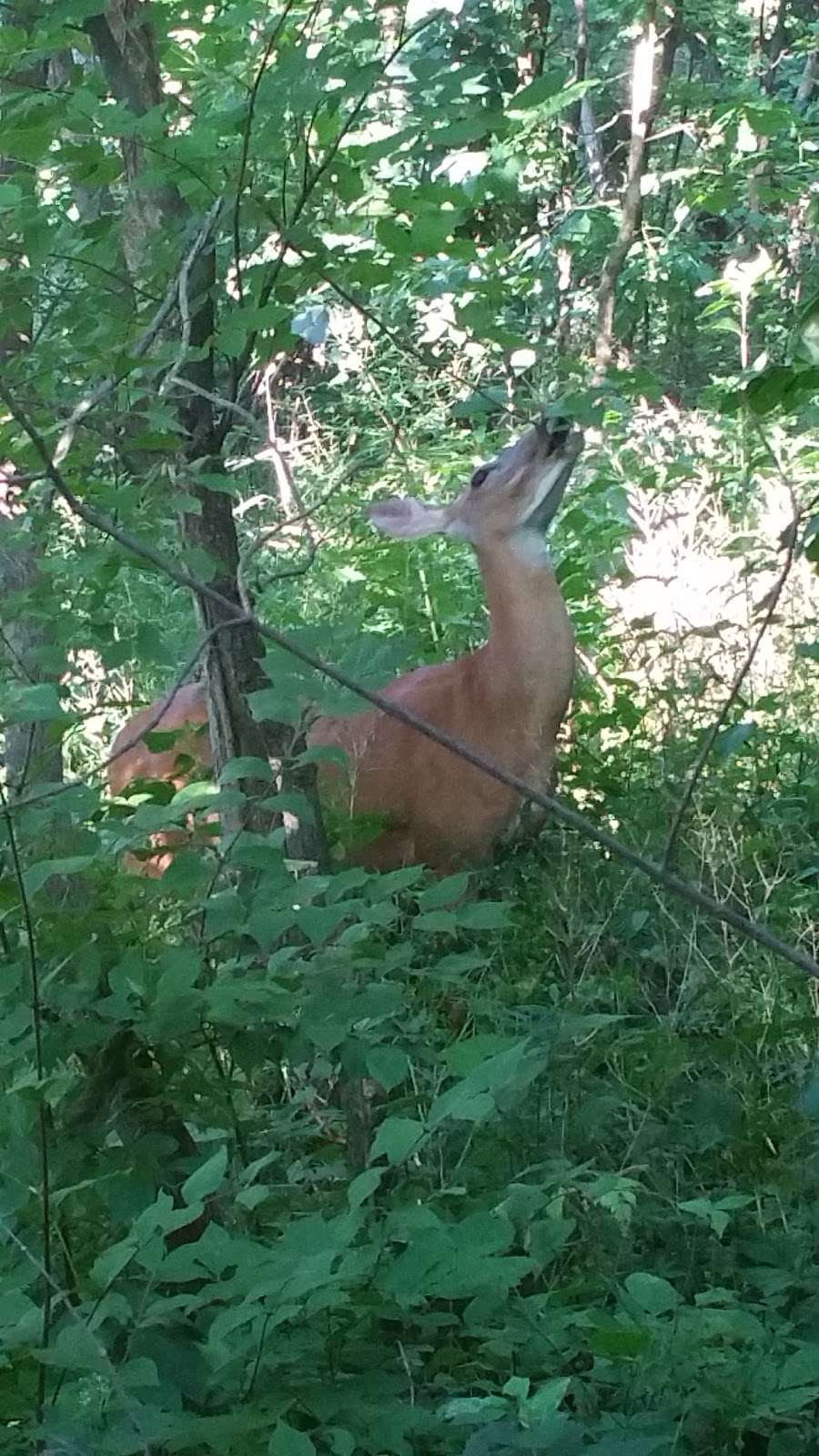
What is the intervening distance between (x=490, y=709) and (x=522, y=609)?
0.31m

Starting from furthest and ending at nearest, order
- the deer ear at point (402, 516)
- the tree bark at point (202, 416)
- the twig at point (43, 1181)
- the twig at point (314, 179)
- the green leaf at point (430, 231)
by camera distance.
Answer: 1. the deer ear at point (402, 516)
2. the tree bark at point (202, 416)
3. the green leaf at point (430, 231)
4. the twig at point (314, 179)
5. the twig at point (43, 1181)

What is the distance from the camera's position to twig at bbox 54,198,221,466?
2.44 metres

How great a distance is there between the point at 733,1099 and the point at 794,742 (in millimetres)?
1950

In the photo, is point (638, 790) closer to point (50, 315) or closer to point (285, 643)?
point (50, 315)

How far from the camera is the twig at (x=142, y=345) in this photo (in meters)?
2.44

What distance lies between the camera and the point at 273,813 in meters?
3.33

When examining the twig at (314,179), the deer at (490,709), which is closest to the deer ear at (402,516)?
the deer at (490,709)

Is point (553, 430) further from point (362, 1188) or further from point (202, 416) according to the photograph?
point (362, 1188)

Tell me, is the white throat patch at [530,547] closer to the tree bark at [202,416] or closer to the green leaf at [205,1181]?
the tree bark at [202,416]

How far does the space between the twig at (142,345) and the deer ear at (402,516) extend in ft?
8.05

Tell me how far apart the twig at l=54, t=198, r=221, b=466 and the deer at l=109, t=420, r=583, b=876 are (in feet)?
6.59

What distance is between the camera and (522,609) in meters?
4.91

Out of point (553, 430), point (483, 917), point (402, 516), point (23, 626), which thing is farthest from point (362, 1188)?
point (402, 516)

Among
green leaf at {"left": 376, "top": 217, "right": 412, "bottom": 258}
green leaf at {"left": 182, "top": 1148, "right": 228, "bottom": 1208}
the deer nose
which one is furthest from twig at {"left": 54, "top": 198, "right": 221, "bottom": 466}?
the deer nose
